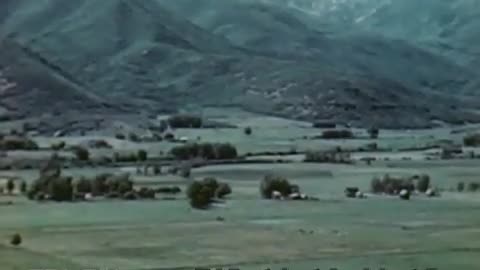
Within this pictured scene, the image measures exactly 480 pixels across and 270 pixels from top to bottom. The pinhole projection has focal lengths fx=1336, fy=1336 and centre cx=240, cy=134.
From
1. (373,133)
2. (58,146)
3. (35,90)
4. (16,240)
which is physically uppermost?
(35,90)

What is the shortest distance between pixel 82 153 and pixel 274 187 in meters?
20.7

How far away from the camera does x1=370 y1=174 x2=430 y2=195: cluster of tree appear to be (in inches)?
2231

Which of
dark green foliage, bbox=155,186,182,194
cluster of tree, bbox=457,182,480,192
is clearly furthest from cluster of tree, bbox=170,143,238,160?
dark green foliage, bbox=155,186,182,194

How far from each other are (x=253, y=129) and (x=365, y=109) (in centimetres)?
2888

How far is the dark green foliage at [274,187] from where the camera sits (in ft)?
178

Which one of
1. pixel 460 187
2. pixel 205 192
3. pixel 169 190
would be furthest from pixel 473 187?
pixel 205 192

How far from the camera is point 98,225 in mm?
44219

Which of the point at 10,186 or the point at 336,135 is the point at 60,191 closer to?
the point at 10,186

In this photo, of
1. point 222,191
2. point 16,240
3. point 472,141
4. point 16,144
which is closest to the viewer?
point 16,240

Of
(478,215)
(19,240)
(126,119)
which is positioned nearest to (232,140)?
(126,119)

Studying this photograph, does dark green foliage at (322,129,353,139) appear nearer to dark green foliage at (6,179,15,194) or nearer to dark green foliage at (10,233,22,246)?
dark green foliage at (6,179,15,194)

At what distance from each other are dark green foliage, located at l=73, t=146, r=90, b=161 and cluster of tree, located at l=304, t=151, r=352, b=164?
11.8m

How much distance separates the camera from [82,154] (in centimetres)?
7225

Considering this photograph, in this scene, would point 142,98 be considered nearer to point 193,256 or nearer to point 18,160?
point 18,160
